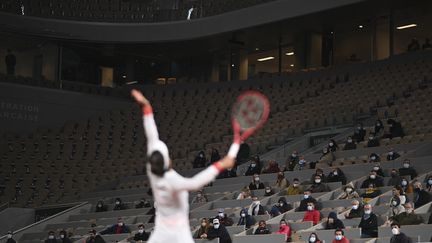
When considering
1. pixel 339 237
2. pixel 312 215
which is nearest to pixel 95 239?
pixel 312 215

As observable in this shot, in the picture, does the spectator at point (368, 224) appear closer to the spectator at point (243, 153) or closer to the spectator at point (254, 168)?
the spectator at point (254, 168)

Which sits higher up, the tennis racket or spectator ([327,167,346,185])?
the tennis racket

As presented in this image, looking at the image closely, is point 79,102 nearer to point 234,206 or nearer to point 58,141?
point 58,141

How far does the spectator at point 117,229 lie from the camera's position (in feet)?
90.2

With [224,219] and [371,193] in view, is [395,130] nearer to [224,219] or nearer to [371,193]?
[371,193]

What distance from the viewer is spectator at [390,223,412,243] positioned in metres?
18.1

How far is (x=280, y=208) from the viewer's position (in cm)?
2433

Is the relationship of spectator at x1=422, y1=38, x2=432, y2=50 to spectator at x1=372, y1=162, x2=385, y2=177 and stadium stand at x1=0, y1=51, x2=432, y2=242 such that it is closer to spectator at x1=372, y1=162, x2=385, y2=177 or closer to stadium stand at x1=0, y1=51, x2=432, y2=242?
stadium stand at x1=0, y1=51, x2=432, y2=242

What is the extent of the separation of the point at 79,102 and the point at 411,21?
16719 millimetres

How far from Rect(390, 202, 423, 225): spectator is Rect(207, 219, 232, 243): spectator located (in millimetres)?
4573

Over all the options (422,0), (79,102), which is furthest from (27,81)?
(422,0)

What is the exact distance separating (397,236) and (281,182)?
363 inches

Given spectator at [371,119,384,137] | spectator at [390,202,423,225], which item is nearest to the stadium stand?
spectator at [371,119,384,137]

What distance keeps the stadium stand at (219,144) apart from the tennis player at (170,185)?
15020 mm
